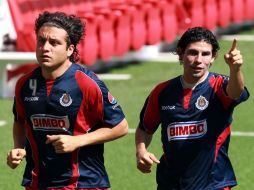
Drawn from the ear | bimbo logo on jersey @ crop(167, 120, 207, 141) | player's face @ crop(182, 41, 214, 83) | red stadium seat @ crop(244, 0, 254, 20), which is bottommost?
red stadium seat @ crop(244, 0, 254, 20)

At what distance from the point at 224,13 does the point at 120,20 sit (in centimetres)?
535

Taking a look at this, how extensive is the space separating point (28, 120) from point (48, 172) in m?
0.41

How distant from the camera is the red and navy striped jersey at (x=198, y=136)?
813cm

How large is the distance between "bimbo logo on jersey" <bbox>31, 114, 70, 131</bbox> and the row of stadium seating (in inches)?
378

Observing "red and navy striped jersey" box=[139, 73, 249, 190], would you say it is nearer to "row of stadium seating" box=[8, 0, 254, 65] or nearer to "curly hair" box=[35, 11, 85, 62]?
"curly hair" box=[35, 11, 85, 62]

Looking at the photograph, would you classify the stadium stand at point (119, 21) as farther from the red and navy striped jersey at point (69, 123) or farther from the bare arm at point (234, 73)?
the bare arm at point (234, 73)

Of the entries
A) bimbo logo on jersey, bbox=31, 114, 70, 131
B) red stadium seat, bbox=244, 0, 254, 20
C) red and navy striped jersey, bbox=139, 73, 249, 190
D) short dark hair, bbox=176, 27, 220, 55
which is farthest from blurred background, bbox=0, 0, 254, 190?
bimbo logo on jersey, bbox=31, 114, 70, 131

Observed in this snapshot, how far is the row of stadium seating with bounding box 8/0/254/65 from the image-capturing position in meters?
18.6

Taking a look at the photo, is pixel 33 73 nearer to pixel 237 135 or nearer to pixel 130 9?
pixel 237 135

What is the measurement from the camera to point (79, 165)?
795 cm

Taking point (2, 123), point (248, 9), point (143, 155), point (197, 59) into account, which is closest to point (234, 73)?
point (197, 59)

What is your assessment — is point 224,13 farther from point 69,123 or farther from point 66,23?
point 69,123

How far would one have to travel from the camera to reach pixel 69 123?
7934 mm

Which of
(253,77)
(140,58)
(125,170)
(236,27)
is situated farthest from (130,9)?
(125,170)
